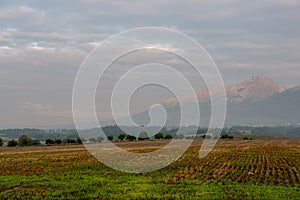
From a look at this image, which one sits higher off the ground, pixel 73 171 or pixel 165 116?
pixel 165 116

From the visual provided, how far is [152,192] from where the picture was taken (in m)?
Result: 22.8

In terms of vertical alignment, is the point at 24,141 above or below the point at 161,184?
below

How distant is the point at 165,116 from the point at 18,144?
10017cm

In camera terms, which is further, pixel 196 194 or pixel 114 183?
pixel 114 183

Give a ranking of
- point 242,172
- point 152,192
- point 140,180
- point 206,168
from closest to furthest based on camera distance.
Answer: point 152,192 → point 140,180 → point 242,172 → point 206,168

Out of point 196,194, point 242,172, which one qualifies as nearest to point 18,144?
point 242,172

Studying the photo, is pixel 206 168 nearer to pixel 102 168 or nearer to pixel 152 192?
pixel 102 168

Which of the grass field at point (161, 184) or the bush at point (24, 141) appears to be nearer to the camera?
the grass field at point (161, 184)

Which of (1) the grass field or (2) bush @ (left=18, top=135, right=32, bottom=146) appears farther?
(2) bush @ (left=18, top=135, right=32, bottom=146)

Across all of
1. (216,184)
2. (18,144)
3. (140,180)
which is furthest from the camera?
(18,144)

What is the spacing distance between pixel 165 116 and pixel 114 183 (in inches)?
699

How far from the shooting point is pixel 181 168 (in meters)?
36.3

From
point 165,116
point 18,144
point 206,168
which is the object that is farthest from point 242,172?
point 18,144

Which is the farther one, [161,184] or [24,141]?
[24,141]
